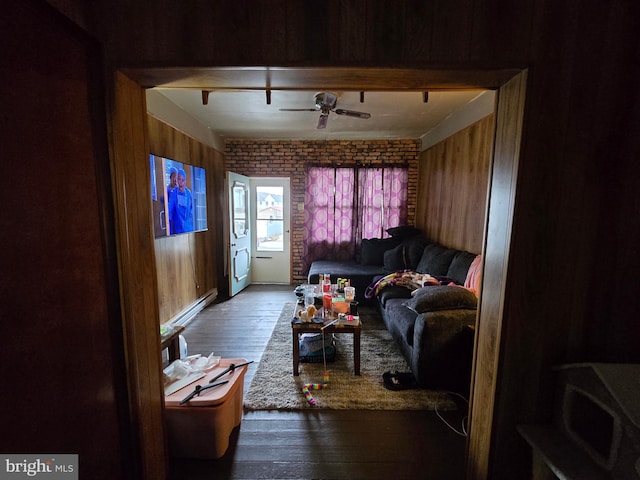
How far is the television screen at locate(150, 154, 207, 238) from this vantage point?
274 centimetres

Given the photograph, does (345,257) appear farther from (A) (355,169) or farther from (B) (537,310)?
(B) (537,310)

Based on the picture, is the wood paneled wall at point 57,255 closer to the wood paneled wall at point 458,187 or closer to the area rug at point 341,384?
the area rug at point 341,384

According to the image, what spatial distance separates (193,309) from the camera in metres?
3.61

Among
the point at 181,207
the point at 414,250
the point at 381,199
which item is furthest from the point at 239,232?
the point at 414,250

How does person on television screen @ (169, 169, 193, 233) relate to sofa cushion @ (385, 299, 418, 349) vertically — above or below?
above

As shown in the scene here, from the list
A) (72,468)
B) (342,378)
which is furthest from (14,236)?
(342,378)

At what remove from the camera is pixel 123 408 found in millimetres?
1124

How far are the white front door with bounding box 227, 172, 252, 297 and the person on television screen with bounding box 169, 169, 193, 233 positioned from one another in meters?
0.77

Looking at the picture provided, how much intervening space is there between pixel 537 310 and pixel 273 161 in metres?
4.48

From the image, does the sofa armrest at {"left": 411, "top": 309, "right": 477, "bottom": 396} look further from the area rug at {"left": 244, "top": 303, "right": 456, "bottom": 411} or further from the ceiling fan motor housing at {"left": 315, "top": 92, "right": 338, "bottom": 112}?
the ceiling fan motor housing at {"left": 315, "top": 92, "right": 338, "bottom": 112}

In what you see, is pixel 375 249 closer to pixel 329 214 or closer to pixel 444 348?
pixel 329 214

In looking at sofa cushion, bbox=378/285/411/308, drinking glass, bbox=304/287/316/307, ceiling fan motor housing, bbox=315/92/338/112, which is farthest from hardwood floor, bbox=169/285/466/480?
ceiling fan motor housing, bbox=315/92/338/112

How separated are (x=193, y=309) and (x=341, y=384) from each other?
234 centimetres

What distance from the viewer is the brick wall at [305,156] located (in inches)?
188
